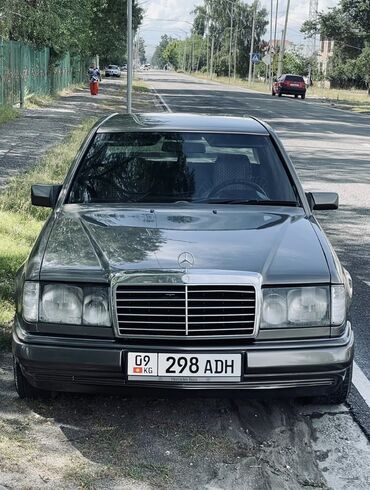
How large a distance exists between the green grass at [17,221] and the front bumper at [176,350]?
133 centimetres

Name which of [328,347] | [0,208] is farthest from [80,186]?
[0,208]

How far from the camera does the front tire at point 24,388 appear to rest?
395 centimetres

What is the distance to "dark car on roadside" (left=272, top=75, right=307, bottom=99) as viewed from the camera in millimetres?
53500

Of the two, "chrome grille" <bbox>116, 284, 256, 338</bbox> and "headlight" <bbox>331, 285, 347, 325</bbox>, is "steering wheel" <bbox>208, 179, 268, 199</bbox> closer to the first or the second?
"headlight" <bbox>331, 285, 347, 325</bbox>

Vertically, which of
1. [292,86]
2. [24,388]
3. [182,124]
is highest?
[182,124]

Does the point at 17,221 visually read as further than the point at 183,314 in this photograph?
Yes

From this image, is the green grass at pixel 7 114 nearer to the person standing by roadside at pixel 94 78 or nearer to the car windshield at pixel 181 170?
the person standing by roadside at pixel 94 78

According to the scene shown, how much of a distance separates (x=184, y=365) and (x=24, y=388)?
1003 mm

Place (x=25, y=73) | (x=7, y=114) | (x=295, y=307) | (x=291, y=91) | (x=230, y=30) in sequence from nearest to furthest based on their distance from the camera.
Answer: (x=295, y=307), (x=7, y=114), (x=25, y=73), (x=291, y=91), (x=230, y=30)

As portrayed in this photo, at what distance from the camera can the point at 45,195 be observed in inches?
201

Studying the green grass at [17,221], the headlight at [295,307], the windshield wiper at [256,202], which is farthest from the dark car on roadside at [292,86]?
the headlight at [295,307]

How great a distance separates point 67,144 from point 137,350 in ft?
42.4

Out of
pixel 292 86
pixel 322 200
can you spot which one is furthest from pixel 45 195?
pixel 292 86

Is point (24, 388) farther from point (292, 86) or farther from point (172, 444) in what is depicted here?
point (292, 86)
